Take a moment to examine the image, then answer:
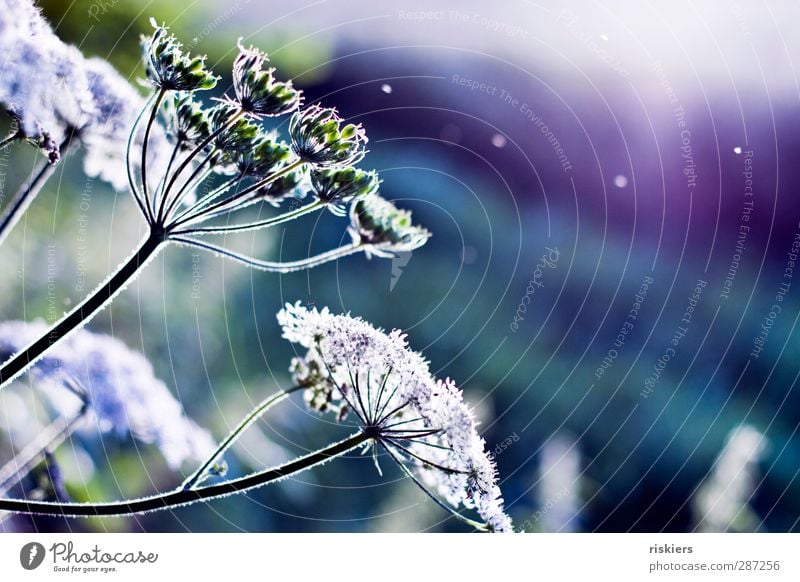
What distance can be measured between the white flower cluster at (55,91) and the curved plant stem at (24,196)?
0.02 metres

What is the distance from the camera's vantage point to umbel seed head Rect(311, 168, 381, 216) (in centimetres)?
52

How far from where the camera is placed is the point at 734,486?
81cm

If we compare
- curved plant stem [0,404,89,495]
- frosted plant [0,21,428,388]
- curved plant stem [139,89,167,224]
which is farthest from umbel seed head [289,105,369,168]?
curved plant stem [0,404,89,495]

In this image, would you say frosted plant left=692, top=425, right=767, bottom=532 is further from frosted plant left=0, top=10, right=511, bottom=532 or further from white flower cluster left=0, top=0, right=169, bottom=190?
white flower cluster left=0, top=0, right=169, bottom=190

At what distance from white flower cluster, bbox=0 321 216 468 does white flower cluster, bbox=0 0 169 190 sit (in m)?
0.20

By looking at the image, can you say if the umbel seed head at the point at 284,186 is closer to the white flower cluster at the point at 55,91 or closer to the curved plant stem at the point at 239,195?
the curved plant stem at the point at 239,195

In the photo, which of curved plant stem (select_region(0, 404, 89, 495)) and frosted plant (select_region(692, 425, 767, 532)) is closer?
curved plant stem (select_region(0, 404, 89, 495))

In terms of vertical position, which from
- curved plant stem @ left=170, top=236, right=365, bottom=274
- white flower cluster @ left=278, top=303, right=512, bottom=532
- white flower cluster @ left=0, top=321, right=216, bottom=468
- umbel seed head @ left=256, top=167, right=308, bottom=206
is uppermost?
umbel seed head @ left=256, top=167, right=308, bottom=206

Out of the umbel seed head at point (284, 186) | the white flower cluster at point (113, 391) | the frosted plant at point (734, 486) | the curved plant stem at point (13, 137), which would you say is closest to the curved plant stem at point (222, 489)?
the white flower cluster at point (113, 391)

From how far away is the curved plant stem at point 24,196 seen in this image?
59 centimetres
